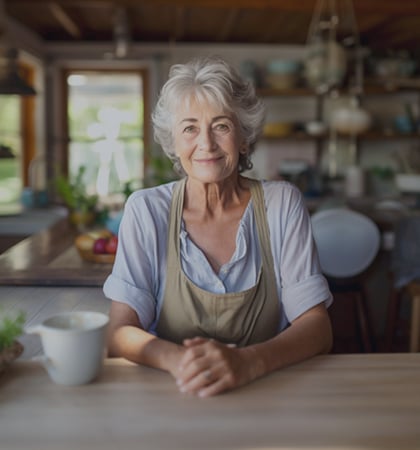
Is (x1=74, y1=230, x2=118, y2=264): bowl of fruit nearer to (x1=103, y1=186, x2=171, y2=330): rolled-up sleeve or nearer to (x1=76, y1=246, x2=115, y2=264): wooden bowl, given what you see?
(x1=76, y1=246, x2=115, y2=264): wooden bowl

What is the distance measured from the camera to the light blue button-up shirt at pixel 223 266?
1549mm

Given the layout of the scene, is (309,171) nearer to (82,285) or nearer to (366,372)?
(82,285)

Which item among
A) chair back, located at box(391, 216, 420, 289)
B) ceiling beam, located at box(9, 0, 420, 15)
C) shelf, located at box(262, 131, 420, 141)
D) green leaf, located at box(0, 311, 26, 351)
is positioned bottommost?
chair back, located at box(391, 216, 420, 289)

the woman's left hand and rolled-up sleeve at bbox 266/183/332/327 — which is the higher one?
rolled-up sleeve at bbox 266/183/332/327

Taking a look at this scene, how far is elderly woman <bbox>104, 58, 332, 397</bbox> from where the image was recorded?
1559 mm

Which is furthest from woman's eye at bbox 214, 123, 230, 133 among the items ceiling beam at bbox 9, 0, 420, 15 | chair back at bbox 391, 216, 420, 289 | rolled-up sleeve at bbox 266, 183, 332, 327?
ceiling beam at bbox 9, 0, 420, 15

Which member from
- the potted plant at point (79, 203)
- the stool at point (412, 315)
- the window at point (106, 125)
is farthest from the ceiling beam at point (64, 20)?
the stool at point (412, 315)

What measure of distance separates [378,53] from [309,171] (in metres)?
1.50

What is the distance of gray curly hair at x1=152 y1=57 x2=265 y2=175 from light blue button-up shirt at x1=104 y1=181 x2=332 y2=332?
193 millimetres

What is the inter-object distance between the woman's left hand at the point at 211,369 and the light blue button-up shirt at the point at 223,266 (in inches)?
14.7

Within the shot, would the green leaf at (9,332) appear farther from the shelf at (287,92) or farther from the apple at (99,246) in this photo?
the shelf at (287,92)

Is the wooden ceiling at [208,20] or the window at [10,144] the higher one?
the wooden ceiling at [208,20]

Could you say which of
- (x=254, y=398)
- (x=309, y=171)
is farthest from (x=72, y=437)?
(x=309, y=171)

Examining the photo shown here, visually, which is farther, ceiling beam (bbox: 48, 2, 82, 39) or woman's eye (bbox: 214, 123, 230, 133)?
ceiling beam (bbox: 48, 2, 82, 39)
